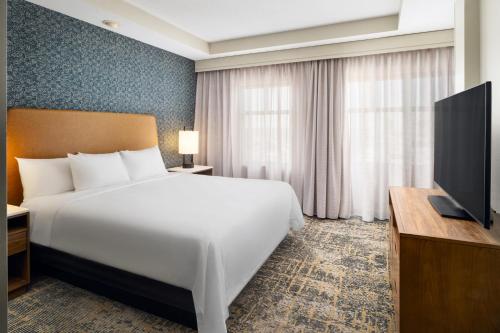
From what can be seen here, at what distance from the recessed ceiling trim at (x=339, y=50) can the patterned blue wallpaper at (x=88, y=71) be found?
0.79 metres

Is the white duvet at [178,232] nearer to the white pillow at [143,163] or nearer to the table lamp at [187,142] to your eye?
the white pillow at [143,163]

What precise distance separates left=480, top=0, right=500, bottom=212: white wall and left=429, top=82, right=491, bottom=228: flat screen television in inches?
9.1

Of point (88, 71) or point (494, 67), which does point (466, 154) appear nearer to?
point (494, 67)

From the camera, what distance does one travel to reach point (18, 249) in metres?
2.21

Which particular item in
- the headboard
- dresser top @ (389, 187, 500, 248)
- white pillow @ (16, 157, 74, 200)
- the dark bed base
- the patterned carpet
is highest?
the headboard

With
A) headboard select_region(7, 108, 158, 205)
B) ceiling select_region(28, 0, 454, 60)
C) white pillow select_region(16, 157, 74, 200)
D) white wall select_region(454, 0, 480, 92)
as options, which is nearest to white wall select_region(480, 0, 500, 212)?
white wall select_region(454, 0, 480, 92)

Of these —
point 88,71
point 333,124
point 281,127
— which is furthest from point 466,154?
point 88,71

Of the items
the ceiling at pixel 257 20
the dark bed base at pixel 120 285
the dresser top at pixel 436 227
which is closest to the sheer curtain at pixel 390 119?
the ceiling at pixel 257 20

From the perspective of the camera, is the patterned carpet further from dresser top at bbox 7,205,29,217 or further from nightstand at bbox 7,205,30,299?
dresser top at bbox 7,205,29,217

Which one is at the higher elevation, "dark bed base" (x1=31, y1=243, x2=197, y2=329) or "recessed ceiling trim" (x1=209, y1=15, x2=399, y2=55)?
"recessed ceiling trim" (x1=209, y1=15, x2=399, y2=55)

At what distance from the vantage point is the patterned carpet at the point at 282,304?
1.90 m

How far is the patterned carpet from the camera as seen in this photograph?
6.22 ft

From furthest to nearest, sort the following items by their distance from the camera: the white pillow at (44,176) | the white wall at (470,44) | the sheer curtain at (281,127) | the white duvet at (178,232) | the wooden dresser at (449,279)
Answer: the sheer curtain at (281,127)
the white pillow at (44,176)
the white wall at (470,44)
the white duvet at (178,232)
the wooden dresser at (449,279)

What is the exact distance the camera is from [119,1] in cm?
312
